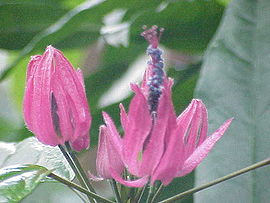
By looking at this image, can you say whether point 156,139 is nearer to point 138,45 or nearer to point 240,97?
point 240,97

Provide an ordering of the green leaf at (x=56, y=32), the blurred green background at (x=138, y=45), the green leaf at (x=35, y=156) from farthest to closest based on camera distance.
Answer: the green leaf at (x=56, y=32) < the blurred green background at (x=138, y=45) < the green leaf at (x=35, y=156)

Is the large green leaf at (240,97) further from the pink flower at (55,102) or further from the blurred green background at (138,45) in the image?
the pink flower at (55,102)

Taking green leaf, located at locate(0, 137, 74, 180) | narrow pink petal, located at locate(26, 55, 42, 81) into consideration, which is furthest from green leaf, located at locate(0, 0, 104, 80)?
narrow pink petal, located at locate(26, 55, 42, 81)

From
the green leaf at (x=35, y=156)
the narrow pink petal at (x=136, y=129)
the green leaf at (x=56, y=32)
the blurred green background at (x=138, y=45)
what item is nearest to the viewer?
the narrow pink petal at (x=136, y=129)

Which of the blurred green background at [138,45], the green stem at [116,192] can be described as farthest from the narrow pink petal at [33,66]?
the blurred green background at [138,45]

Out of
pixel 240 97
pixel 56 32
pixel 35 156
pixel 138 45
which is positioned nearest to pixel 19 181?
pixel 35 156

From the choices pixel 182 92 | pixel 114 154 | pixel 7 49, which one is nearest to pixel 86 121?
pixel 114 154

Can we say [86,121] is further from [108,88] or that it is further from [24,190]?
[108,88]
